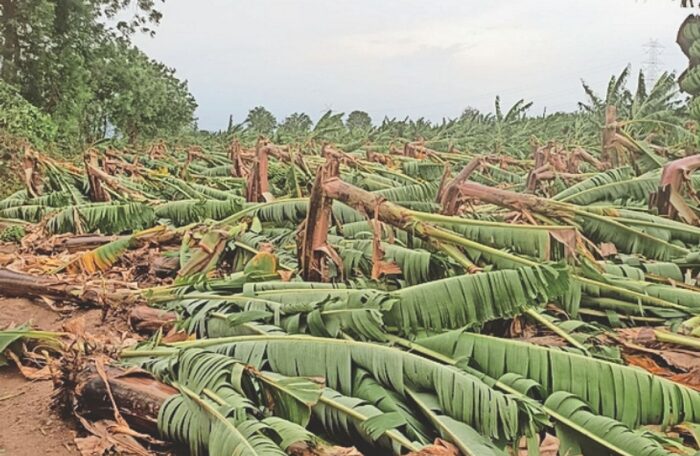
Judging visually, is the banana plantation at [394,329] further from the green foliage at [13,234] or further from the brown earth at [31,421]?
the green foliage at [13,234]

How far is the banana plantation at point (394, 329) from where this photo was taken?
2145 mm

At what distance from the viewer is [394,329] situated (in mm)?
2670

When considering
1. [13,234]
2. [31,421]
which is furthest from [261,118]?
[31,421]

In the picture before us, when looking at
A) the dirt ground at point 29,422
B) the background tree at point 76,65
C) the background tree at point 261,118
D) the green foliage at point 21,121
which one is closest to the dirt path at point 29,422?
the dirt ground at point 29,422

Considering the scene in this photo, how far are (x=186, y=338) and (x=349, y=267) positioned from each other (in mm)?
1057

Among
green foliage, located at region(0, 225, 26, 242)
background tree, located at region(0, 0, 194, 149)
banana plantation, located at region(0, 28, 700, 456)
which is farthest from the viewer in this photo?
background tree, located at region(0, 0, 194, 149)

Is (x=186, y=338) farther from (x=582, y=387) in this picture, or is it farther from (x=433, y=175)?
(x=433, y=175)

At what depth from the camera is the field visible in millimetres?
2152

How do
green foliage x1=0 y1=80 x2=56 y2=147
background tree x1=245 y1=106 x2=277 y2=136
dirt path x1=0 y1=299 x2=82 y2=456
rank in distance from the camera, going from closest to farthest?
dirt path x1=0 y1=299 x2=82 y2=456
green foliage x1=0 y1=80 x2=56 y2=147
background tree x1=245 y1=106 x2=277 y2=136

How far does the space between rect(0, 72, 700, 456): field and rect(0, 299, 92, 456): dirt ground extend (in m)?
0.02

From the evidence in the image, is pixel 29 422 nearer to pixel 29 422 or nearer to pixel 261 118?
pixel 29 422

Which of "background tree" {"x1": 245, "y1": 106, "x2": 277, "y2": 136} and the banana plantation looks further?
"background tree" {"x1": 245, "y1": 106, "x2": 277, "y2": 136}

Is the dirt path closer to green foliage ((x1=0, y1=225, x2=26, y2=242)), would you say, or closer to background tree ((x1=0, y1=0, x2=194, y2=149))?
green foliage ((x1=0, y1=225, x2=26, y2=242))

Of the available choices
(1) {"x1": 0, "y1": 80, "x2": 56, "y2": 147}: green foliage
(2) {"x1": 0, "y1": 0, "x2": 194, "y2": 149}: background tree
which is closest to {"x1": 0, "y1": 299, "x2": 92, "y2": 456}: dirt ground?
(1) {"x1": 0, "y1": 80, "x2": 56, "y2": 147}: green foliage
